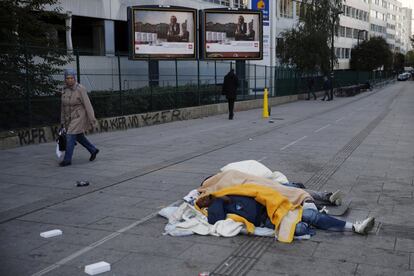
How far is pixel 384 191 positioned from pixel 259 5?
27.3 m

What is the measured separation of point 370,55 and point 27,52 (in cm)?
7182

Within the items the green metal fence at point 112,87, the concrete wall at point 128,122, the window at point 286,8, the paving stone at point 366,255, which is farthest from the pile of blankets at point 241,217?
the window at point 286,8

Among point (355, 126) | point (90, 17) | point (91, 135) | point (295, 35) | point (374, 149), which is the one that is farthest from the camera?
point (295, 35)

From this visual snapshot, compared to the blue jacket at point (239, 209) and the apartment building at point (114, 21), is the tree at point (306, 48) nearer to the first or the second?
the apartment building at point (114, 21)

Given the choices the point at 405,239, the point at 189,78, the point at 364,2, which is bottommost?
the point at 405,239

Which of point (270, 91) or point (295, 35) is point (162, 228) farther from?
point (295, 35)

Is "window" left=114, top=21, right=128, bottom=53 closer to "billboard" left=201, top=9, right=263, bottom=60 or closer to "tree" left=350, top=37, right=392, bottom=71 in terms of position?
"billboard" left=201, top=9, right=263, bottom=60

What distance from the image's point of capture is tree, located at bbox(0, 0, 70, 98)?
1163 centimetres

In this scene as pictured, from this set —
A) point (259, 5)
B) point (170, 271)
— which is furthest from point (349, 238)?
point (259, 5)

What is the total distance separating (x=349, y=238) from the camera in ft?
16.8

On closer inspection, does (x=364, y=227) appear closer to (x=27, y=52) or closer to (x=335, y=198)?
(x=335, y=198)

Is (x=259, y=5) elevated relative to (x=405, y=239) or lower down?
elevated

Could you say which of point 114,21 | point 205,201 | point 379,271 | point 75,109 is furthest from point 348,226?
point 114,21

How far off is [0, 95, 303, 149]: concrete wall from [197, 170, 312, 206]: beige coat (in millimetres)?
7252
